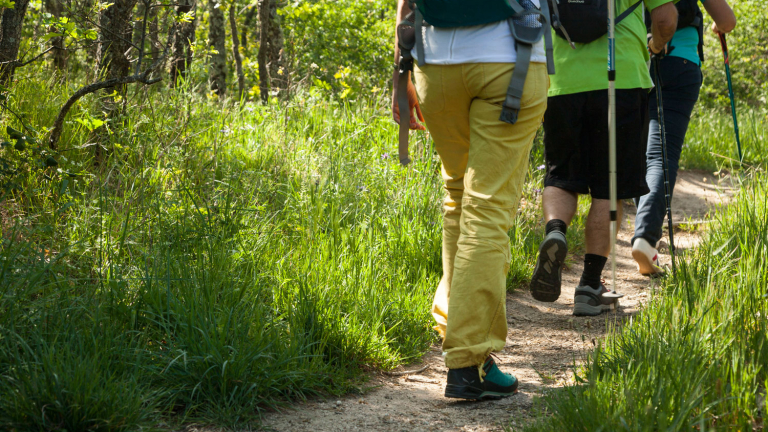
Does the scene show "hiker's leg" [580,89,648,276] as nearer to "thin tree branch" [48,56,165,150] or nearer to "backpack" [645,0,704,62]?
"backpack" [645,0,704,62]

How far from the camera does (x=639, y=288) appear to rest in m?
4.31

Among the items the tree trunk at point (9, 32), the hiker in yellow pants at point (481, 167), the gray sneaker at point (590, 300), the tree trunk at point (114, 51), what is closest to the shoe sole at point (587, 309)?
the gray sneaker at point (590, 300)

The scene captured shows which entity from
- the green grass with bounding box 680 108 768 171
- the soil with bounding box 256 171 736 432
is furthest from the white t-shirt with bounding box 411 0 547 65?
the green grass with bounding box 680 108 768 171

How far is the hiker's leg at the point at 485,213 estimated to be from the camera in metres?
2.44

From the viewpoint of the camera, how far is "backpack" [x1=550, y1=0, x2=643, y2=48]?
10.7 feet

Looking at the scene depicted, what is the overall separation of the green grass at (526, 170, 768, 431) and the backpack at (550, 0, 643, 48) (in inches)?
52.0

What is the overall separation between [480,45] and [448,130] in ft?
1.25

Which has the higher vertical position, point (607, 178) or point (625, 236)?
point (607, 178)

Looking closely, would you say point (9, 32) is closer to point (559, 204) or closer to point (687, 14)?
point (559, 204)

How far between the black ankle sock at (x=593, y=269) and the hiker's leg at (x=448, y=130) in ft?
3.73

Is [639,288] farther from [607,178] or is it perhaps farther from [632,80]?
[632,80]

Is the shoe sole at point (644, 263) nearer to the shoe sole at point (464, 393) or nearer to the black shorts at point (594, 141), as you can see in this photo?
the black shorts at point (594, 141)

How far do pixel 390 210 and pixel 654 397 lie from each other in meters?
2.63

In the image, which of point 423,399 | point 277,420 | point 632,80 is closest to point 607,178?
point 632,80
